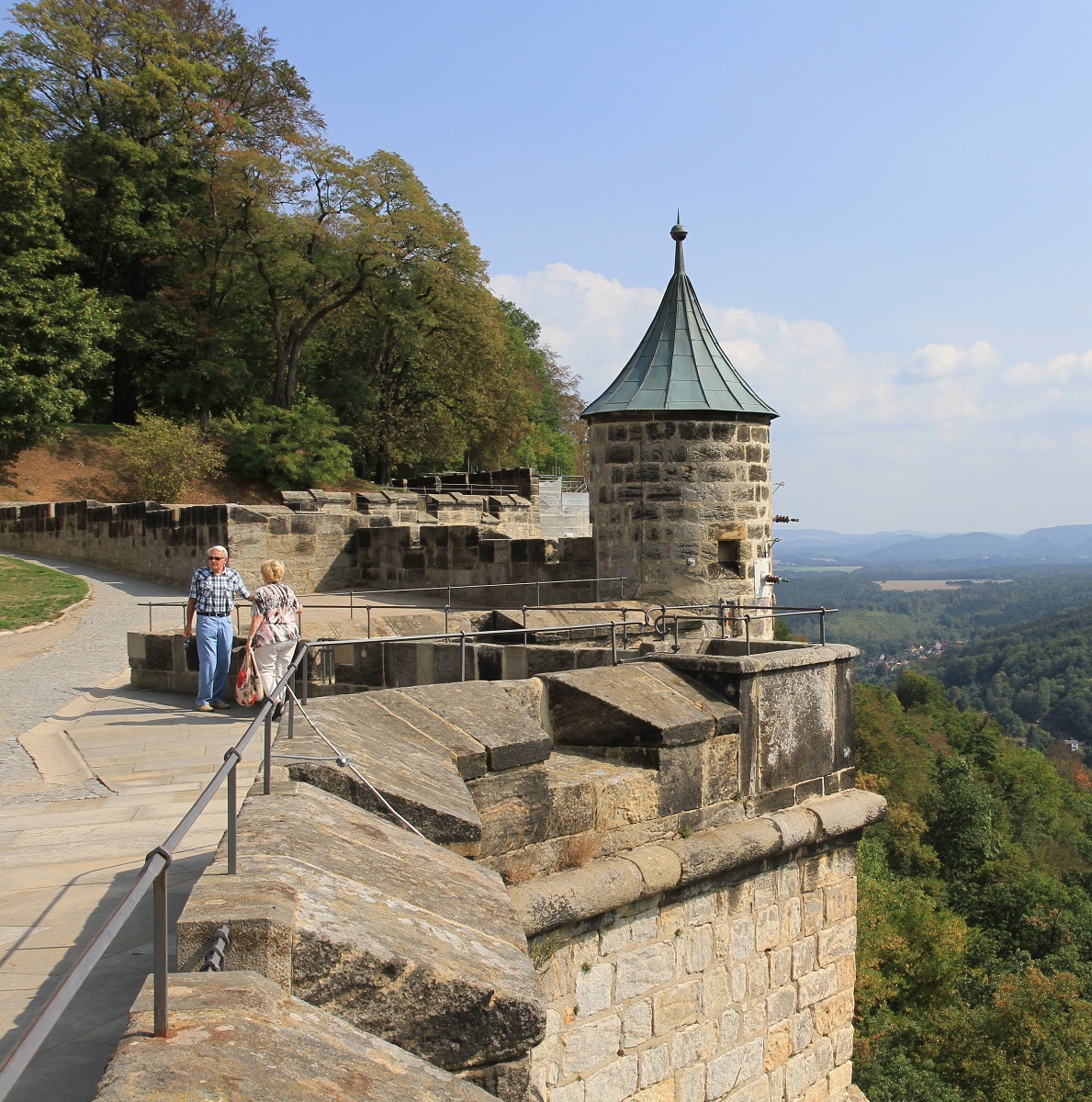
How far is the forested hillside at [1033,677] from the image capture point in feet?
351

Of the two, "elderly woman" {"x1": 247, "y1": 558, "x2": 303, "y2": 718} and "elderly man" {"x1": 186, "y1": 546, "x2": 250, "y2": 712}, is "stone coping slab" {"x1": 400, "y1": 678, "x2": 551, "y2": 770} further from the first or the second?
"elderly man" {"x1": 186, "y1": 546, "x2": 250, "y2": 712}

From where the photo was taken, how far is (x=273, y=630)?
7.35m

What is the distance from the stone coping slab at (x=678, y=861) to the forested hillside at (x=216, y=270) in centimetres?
2231

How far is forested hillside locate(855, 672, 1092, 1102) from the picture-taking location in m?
20.6

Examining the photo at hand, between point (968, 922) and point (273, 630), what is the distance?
33.1 m

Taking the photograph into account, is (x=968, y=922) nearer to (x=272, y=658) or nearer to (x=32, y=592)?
(x=32, y=592)

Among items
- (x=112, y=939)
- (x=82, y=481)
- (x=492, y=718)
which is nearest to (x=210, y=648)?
(x=492, y=718)

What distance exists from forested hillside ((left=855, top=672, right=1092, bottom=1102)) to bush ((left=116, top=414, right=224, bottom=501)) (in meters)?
17.7

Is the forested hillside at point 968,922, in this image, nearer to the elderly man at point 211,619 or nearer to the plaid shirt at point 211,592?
the elderly man at point 211,619

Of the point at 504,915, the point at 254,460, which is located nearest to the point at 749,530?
the point at 504,915

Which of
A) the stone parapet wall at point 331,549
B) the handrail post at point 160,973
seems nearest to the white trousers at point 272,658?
the handrail post at point 160,973

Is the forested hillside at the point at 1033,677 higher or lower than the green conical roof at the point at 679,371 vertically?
lower

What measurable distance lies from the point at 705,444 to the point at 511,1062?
32.0ft

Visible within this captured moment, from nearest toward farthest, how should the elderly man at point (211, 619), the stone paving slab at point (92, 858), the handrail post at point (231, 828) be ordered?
the handrail post at point (231, 828) → the stone paving slab at point (92, 858) → the elderly man at point (211, 619)
